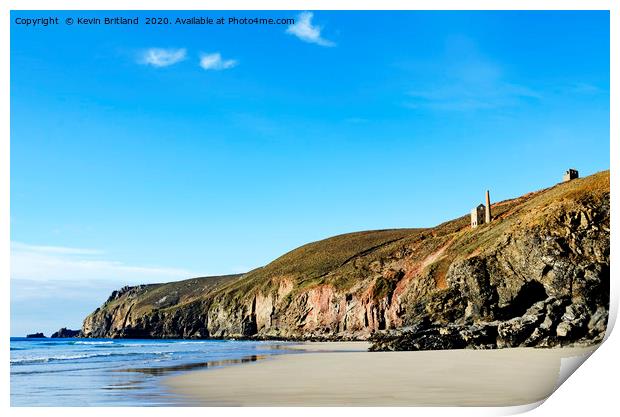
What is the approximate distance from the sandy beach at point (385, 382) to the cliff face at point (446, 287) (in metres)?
6.29

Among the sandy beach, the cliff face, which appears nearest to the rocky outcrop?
the cliff face

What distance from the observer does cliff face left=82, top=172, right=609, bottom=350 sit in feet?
94.3

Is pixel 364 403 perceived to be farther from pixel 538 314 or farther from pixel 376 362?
pixel 538 314

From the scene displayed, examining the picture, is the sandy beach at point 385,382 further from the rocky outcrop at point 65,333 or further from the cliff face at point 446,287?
the rocky outcrop at point 65,333

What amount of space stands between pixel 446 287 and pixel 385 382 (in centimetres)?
2529

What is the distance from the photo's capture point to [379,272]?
61.0 meters

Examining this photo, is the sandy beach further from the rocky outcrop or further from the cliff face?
the rocky outcrop

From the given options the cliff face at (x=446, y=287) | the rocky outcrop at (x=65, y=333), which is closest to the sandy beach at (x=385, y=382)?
the cliff face at (x=446, y=287)

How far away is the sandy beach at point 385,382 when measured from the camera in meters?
13.1

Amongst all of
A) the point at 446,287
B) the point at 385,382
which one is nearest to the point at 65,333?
the point at 446,287

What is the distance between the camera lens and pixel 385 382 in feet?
51.1

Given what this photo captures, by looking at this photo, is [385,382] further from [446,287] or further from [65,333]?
[65,333]

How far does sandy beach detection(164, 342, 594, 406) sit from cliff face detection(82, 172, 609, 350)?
6.29 metres
